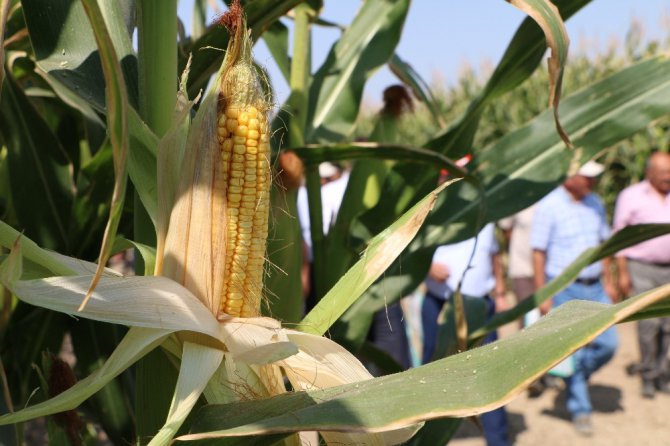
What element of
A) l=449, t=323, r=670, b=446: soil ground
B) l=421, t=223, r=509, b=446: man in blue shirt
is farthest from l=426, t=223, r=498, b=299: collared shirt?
l=449, t=323, r=670, b=446: soil ground

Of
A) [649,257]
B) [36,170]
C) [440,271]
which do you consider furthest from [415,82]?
[649,257]

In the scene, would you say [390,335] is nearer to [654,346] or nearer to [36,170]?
[654,346]

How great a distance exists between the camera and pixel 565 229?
12.8ft

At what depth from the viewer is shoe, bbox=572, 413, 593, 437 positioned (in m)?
4.09

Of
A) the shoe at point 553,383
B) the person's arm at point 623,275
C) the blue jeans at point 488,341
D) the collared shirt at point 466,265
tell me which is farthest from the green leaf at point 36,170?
the shoe at point 553,383

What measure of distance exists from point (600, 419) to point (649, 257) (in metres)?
0.92

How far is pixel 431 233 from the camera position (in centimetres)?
140

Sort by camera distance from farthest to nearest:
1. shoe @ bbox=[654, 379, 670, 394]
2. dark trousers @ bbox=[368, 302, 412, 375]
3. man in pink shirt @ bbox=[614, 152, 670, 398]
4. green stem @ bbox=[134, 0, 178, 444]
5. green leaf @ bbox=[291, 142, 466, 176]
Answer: shoe @ bbox=[654, 379, 670, 394] < man in pink shirt @ bbox=[614, 152, 670, 398] < dark trousers @ bbox=[368, 302, 412, 375] < green leaf @ bbox=[291, 142, 466, 176] < green stem @ bbox=[134, 0, 178, 444]

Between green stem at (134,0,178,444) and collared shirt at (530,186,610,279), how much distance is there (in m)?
3.30

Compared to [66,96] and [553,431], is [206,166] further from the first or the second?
[553,431]

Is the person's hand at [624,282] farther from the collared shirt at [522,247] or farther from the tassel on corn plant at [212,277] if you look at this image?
the tassel on corn plant at [212,277]

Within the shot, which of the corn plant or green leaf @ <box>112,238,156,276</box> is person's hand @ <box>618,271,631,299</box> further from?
green leaf @ <box>112,238,156,276</box>

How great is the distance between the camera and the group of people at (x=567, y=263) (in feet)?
11.3

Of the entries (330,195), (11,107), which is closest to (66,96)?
(11,107)
